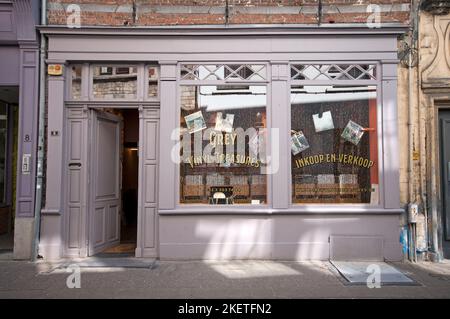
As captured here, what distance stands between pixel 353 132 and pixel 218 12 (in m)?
3.48

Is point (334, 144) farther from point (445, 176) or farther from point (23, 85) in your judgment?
point (23, 85)

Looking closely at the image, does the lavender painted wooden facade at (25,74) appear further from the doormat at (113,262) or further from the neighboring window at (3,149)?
the neighboring window at (3,149)

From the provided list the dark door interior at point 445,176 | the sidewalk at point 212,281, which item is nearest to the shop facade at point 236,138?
the sidewalk at point 212,281

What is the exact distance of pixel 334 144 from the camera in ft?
24.3

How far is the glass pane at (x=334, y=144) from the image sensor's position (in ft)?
24.1

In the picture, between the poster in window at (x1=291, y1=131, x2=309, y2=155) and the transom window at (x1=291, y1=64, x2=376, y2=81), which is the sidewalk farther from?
the transom window at (x1=291, y1=64, x2=376, y2=81)

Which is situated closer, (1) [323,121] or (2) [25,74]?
(2) [25,74]

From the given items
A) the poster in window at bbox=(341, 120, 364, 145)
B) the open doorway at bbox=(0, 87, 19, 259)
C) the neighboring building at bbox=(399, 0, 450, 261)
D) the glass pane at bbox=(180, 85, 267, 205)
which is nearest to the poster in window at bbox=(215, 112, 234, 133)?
the glass pane at bbox=(180, 85, 267, 205)

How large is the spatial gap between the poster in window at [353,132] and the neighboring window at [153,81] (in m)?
3.74

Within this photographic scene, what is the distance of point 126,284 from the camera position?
5.80 metres

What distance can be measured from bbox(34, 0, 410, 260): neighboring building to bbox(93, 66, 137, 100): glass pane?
0.02m

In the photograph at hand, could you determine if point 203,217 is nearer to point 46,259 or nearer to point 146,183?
point 146,183

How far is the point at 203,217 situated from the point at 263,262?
1363mm

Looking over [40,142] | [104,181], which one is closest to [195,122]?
[104,181]
